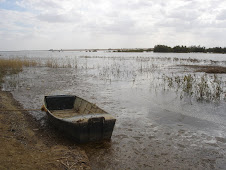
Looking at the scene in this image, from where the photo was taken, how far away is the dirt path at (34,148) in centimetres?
384

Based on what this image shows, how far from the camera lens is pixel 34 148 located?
4703 mm

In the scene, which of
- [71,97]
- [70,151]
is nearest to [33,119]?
[71,97]

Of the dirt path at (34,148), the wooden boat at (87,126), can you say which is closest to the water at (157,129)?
the wooden boat at (87,126)

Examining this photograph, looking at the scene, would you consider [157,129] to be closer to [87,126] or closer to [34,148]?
[87,126]

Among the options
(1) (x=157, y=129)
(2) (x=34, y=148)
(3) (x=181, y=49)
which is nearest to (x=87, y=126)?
(2) (x=34, y=148)

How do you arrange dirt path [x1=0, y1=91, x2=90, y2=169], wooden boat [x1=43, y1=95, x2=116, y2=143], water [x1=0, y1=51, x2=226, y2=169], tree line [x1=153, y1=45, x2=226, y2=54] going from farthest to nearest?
tree line [x1=153, y1=45, x2=226, y2=54], wooden boat [x1=43, y1=95, x2=116, y2=143], water [x1=0, y1=51, x2=226, y2=169], dirt path [x1=0, y1=91, x2=90, y2=169]

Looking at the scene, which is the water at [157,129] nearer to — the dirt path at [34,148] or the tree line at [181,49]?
the dirt path at [34,148]

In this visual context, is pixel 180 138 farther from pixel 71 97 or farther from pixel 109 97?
pixel 109 97

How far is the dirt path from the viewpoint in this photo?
384cm

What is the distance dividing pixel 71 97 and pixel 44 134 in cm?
218

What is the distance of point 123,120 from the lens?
756 cm

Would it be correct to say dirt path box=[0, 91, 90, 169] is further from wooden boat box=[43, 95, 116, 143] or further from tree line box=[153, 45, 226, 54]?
tree line box=[153, 45, 226, 54]

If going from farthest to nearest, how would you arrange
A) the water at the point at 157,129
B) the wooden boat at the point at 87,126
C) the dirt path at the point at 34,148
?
the wooden boat at the point at 87,126 < the water at the point at 157,129 < the dirt path at the point at 34,148

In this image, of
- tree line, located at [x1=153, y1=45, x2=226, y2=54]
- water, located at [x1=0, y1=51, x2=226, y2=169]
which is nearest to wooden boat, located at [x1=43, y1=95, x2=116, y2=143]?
water, located at [x1=0, y1=51, x2=226, y2=169]
